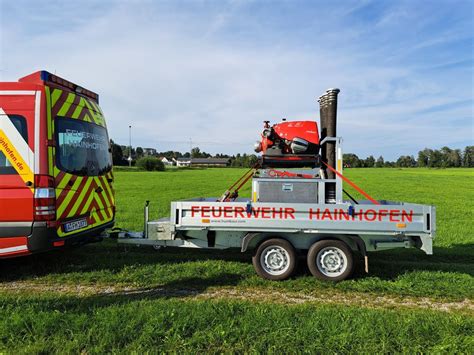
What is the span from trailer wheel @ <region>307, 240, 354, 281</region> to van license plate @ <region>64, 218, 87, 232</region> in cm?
352

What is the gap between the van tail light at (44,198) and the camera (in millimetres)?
4719

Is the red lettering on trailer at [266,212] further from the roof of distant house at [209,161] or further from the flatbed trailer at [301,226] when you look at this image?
the roof of distant house at [209,161]

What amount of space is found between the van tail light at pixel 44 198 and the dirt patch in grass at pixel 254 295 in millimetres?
1037

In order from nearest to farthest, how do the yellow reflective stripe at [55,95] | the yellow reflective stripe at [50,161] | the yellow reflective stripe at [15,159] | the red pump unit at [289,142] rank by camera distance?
1. the yellow reflective stripe at [15,159]
2. the yellow reflective stripe at [50,161]
3. the yellow reflective stripe at [55,95]
4. the red pump unit at [289,142]

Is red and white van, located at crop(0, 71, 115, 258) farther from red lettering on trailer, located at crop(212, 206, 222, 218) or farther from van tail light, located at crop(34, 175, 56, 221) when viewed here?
red lettering on trailer, located at crop(212, 206, 222, 218)

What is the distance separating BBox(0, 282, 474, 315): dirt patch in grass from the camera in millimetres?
4375

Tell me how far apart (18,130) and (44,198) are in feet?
3.26

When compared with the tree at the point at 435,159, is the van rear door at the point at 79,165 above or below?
below

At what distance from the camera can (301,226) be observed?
16.6 feet

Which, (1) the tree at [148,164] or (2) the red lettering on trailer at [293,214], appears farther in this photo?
(1) the tree at [148,164]

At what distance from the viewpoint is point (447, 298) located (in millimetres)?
4570

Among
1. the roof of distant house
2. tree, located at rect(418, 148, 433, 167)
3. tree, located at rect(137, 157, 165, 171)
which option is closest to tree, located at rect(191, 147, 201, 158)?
the roof of distant house

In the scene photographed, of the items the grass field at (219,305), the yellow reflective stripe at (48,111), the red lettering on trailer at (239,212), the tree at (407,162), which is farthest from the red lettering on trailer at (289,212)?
the tree at (407,162)

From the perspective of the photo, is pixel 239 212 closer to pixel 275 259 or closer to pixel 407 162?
pixel 275 259
